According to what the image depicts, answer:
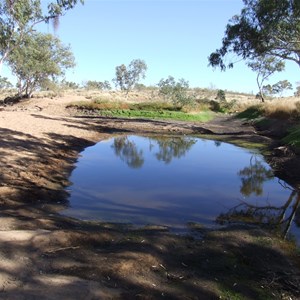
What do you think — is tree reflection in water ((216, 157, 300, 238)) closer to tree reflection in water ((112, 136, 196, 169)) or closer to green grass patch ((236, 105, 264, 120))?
tree reflection in water ((112, 136, 196, 169))

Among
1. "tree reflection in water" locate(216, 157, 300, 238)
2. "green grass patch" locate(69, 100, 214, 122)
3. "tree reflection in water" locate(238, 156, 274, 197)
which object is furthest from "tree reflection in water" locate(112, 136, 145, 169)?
"green grass patch" locate(69, 100, 214, 122)

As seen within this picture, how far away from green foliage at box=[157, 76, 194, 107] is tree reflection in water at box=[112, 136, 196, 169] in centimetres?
2112

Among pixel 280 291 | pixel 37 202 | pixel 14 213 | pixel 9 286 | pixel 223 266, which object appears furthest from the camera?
pixel 37 202

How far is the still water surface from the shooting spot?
8.48 meters

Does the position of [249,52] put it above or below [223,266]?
above

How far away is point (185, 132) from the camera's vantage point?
95.5ft

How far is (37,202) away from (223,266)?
4.68 meters

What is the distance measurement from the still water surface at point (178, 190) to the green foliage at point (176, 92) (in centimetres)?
2766

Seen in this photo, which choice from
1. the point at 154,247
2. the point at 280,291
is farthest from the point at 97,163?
the point at 280,291

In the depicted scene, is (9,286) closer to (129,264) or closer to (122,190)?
(129,264)

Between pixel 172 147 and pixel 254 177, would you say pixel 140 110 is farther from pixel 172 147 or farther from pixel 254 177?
pixel 254 177

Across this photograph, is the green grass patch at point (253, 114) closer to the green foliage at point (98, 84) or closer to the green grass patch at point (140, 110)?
the green grass patch at point (140, 110)

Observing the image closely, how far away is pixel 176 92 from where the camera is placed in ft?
158

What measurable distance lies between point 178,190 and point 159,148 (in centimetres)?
960
